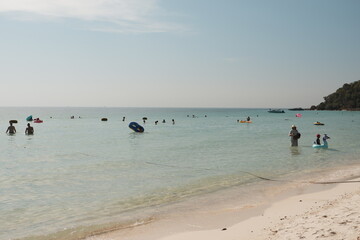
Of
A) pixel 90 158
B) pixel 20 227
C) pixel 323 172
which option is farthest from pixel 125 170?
pixel 323 172

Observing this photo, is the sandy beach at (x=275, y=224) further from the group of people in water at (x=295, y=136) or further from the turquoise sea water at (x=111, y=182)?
the group of people in water at (x=295, y=136)

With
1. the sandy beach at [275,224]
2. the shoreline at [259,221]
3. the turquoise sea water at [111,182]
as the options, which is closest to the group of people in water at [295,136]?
the turquoise sea water at [111,182]

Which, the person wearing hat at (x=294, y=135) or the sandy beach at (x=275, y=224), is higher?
the person wearing hat at (x=294, y=135)

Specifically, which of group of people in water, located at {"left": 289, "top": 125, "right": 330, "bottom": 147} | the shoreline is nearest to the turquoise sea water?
the shoreline

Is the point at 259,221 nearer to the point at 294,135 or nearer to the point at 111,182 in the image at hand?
the point at 111,182

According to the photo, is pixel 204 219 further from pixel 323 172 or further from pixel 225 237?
pixel 323 172

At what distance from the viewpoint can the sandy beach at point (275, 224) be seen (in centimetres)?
658

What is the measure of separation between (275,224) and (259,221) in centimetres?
67

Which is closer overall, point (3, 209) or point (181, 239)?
point (181, 239)

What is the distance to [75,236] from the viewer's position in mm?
8062

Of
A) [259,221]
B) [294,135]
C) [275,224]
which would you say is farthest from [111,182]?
[294,135]

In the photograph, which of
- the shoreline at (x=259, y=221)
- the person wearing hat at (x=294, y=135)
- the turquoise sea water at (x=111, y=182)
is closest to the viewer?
the shoreline at (x=259, y=221)

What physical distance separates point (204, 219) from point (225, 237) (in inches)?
72.4

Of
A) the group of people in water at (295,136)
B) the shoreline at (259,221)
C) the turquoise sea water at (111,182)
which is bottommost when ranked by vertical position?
the turquoise sea water at (111,182)
